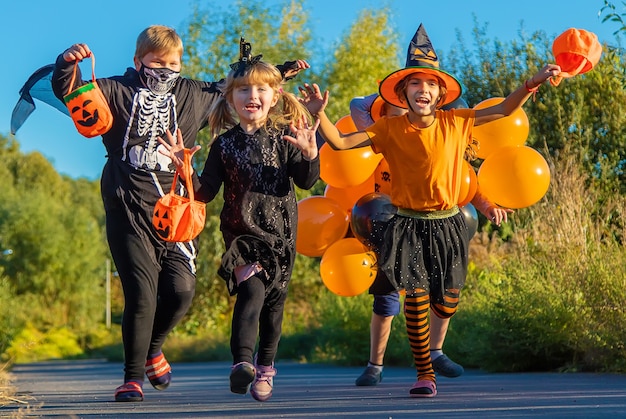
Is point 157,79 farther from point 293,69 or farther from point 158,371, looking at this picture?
point 158,371

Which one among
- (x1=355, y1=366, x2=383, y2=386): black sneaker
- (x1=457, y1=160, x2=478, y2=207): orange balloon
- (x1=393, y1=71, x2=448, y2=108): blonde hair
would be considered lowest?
(x1=355, y1=366, x2=383, y2=386): black sneaker

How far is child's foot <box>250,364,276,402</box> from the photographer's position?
5719 mm

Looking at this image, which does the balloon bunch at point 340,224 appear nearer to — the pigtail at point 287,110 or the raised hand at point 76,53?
the pigtail at point 287,110

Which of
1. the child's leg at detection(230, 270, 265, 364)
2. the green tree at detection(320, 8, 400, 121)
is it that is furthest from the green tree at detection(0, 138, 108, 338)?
the child's leg at detection(230, 270, 265, 364)

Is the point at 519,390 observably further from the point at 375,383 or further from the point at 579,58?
the point at 579,58

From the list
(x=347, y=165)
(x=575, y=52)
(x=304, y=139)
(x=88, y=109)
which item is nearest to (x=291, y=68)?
(x=304, y=139)

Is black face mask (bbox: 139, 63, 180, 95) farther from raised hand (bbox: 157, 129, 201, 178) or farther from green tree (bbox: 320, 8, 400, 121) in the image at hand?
green tree (bbox: 320, 8, 400, 121)

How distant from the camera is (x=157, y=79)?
624 cm

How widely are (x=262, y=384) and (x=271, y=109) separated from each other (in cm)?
151

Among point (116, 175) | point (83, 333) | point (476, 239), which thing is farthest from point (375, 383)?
point (83, 333)

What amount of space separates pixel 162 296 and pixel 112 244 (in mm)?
459

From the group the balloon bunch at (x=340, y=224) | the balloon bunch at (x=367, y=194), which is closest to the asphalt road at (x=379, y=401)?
the balloon bunch at (x=340, y=224)

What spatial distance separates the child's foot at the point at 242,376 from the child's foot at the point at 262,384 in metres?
0.35

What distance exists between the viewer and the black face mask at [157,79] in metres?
6.23
